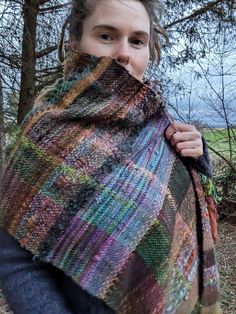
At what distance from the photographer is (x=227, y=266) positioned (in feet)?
14.7

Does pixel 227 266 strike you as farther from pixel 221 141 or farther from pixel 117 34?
pixel 117 34

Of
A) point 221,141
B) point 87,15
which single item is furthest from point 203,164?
point 221,141

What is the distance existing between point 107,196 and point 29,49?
11.2 ft

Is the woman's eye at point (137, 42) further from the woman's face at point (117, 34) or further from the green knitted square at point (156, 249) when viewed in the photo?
the green knitted square at point (156, 249)

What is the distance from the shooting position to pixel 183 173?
1.11 m

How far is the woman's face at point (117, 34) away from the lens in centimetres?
105

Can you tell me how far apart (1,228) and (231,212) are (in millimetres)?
5175

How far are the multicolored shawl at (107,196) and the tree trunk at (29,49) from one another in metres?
3.15

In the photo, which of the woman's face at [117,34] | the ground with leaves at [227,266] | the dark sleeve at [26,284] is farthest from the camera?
the ground with leaves at [227,266]

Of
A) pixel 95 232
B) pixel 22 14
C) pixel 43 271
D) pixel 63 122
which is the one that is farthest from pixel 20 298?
pixel 22 14

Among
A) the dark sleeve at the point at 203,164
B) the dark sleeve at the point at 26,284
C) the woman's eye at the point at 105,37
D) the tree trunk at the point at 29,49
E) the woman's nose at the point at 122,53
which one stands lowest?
the dark sleeve at the point at 26,284

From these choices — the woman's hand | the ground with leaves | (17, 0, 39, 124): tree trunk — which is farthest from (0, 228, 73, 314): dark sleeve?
(17, 0, 39, 124): tree trunk

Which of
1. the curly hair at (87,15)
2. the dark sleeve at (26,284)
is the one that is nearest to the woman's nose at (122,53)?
the curly hair at (87,15)

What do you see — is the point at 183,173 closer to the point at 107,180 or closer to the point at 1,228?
the point at 107,180
